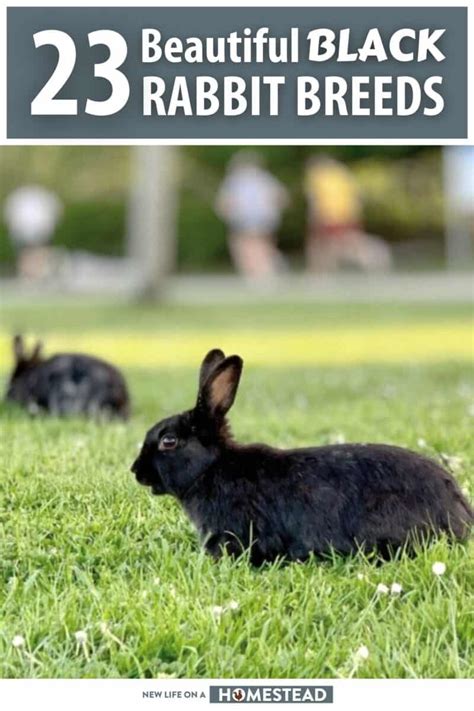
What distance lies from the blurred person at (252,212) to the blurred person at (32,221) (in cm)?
256

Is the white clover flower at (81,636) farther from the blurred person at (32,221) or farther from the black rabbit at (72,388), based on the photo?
the blurred person at (32,221)

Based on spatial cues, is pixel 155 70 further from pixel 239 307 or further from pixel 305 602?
pixel 239 307

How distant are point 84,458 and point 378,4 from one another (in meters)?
1.74

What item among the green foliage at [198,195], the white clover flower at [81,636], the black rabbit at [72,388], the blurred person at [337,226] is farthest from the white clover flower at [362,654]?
the green foliage at [198,195]

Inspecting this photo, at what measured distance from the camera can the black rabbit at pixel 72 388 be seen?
5391 mm

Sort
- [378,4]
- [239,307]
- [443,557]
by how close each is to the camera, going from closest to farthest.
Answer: [443,557] < [378,4] < [239,307]

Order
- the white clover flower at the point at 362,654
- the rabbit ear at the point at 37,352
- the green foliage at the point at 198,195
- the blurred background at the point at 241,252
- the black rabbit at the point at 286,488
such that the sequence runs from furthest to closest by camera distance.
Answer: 1. the green foliage at the point at 198,195
2. the blurred background at the point at 241,252
3. the rabbit ear at the point at 37,352
4. the black rabbit at the point at 286,488
5. the white clover flower at the point at 362,654

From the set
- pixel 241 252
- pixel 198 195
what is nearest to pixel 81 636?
pixel 241 252

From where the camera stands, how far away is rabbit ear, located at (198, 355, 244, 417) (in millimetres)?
3219
